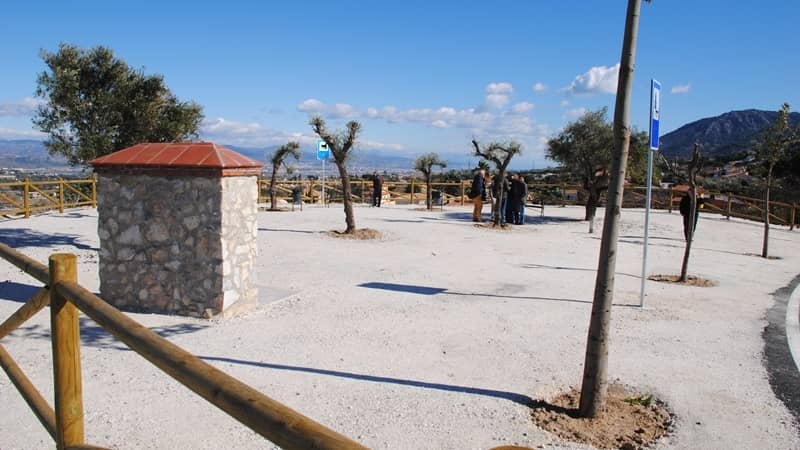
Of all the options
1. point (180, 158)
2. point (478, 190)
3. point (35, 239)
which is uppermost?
point (180, 158)

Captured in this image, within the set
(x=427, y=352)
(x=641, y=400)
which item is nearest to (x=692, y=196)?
(x=641, y=400)

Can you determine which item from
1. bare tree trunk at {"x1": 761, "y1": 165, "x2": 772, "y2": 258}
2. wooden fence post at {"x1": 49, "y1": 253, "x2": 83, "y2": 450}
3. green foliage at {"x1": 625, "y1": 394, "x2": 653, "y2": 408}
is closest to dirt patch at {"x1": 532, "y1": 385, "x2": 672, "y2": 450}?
green foliage at {"x1": 625, "y1": 394, "x2": 653, "y2": 408}

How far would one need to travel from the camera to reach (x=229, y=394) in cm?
147

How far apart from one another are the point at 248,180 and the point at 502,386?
13.2ft

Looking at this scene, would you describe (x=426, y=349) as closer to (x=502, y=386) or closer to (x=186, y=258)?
(x=502, y=386)

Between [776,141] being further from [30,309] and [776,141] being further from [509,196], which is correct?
[30,309]

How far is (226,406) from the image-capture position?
1.45m

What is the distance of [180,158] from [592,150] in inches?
634

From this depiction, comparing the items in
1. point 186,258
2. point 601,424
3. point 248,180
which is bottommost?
point 601,424

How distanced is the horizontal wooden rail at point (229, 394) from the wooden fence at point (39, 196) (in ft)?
55.7

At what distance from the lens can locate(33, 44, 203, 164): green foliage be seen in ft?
40.3

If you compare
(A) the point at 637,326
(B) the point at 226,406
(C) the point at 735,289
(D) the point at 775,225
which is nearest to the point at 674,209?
(D) the point at 775,225

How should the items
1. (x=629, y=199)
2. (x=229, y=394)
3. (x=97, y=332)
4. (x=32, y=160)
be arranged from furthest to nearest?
(x=32, y=160), (x=629, y=199), (x=97, y=332), (x=229, y=394)

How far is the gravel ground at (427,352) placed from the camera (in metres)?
4.09
